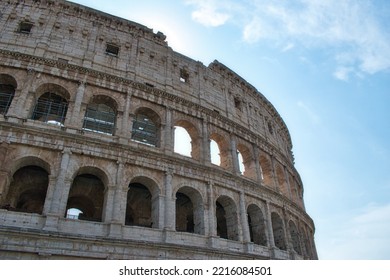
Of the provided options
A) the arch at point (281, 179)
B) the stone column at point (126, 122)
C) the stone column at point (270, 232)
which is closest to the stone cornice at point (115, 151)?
the stone column at point (126, 122)

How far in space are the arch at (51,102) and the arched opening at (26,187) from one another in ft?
7.82

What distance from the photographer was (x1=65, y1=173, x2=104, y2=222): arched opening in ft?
42.9

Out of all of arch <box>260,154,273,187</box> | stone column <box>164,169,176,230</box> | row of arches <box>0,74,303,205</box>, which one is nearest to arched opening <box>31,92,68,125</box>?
row of arches <box>0,74,303,205</box>

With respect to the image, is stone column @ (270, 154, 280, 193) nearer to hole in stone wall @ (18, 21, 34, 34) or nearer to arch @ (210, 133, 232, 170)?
arch @ (210, 133, 232, 170)

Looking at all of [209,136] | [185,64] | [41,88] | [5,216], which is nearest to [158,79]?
[185,64]

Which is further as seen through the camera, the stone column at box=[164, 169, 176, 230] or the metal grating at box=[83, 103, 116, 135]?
the metal grating at box=[83, 103, 116, 135]

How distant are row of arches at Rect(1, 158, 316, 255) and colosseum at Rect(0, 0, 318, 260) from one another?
51 mm

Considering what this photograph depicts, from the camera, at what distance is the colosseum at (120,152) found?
10.7 m

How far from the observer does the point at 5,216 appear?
978 cm

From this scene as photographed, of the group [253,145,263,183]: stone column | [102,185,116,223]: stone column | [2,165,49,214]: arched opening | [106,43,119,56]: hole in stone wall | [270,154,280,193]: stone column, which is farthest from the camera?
[270,154,280,193]: stone column

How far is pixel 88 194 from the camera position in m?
13.3

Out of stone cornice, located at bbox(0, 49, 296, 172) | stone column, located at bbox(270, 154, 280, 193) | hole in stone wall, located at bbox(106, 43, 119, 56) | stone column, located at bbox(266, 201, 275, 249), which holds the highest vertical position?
hole in stone wall, located at bbox(106, 43, 119, 56)

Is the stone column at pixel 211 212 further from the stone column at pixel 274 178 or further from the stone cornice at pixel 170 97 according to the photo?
the stone column at pixel 274 178

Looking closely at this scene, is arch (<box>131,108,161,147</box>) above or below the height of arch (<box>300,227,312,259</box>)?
above
